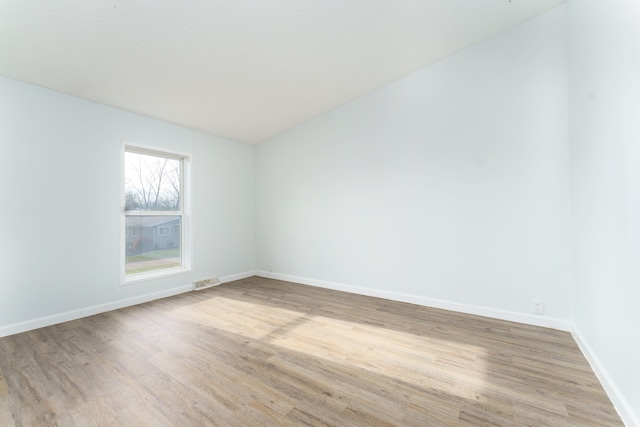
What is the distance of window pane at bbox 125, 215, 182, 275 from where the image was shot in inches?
147

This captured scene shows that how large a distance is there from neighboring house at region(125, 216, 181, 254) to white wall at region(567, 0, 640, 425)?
15.9ft

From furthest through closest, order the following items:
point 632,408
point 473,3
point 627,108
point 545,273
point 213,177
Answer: point 213,177 → point 545,273 → point 473,3 → point 627,108 → point 632,408

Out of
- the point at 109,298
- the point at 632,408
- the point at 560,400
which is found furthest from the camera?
the point at 109,298

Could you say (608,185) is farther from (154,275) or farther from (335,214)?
(154,275)

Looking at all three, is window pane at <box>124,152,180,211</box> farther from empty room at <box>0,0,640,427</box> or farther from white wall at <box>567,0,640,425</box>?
white wall at <box>567,0,640,425</box>

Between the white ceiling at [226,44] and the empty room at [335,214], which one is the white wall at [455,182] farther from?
the white ceiling at [226,44]

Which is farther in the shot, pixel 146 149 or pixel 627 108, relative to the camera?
pixel 146 149

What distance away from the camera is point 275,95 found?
373cm

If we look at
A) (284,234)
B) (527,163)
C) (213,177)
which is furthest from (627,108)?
(213,177)

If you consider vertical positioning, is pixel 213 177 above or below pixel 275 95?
below

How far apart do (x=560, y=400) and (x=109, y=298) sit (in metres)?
4.48

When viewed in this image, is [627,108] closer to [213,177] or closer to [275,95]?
[275,95]

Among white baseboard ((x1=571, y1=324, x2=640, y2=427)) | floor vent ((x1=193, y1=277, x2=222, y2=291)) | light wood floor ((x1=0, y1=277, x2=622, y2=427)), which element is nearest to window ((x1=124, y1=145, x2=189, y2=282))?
floor vent ((x1=193, y1=277, x2=222, y2=291))

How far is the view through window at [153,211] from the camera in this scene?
3.73m
